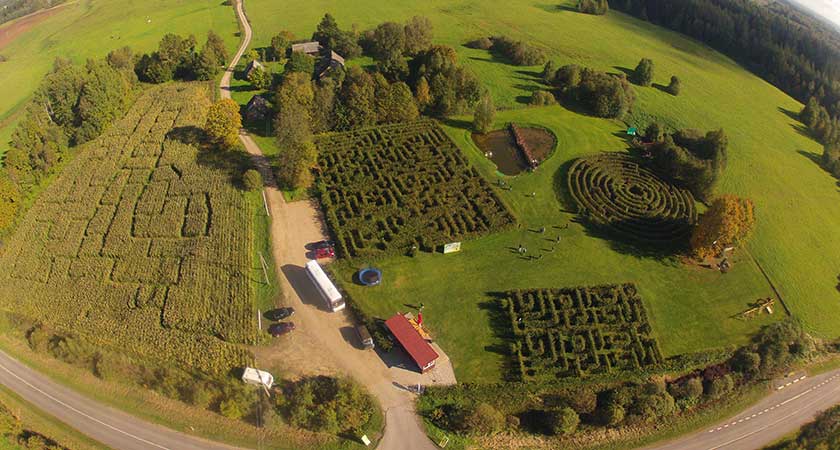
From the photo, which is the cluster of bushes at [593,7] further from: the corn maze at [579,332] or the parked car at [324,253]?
the parked car at [324,253]

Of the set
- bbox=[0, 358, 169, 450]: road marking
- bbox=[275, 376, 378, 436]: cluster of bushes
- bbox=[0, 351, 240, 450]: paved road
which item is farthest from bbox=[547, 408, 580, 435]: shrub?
bbox=[0, 358, 169, 450]: road marking

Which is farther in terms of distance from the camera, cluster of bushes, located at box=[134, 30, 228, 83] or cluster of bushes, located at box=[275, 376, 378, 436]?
cluster of bushes, located at box=[134, 30, 228, 83]

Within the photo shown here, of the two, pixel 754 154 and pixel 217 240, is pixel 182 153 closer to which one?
pixel 217 240

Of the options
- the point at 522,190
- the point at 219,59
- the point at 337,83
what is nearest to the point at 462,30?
the point at 337,83

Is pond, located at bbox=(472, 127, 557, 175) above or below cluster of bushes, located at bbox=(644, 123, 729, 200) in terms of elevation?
below

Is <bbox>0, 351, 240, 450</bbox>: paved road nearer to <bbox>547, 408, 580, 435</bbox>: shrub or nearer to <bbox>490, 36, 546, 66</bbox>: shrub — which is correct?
<bbox>547, 408, 580, 435</bbox>: shrub

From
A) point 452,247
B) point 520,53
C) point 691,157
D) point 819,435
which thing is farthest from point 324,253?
point 520,53

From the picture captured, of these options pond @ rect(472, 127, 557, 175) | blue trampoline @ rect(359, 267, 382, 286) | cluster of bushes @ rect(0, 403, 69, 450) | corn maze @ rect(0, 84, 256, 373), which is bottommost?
cluster of bushes @ rect(0, 403, 69, 450)
